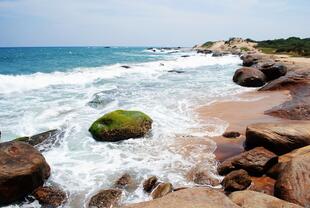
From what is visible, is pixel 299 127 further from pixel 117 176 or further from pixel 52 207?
pixel 52 207

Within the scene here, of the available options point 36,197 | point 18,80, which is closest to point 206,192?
point 36,197

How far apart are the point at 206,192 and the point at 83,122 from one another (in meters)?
8.46

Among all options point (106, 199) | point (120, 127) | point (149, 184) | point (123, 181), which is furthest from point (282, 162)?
point (120, 127)

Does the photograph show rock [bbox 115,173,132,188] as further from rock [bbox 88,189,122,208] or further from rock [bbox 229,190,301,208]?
rock [bbox 229,190,301,208]

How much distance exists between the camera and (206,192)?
17.2 feet

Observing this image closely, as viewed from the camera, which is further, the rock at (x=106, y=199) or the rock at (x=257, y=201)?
the rock at (x=106, y=199)

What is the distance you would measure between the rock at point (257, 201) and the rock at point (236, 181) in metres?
1.55

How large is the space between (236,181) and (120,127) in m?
4.64

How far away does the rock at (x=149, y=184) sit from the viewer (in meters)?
7.60

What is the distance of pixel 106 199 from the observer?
7.21 meters

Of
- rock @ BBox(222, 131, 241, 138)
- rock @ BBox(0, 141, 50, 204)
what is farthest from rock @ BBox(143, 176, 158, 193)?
rock @ BBox(222, 131, 241, 138)

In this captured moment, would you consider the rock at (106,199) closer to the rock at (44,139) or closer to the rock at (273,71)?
the rock at (44,139)

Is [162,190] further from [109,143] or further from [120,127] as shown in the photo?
[120,127]

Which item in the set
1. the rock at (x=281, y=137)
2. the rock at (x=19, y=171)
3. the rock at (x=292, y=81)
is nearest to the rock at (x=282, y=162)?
the rock at (x=281, y=137)
